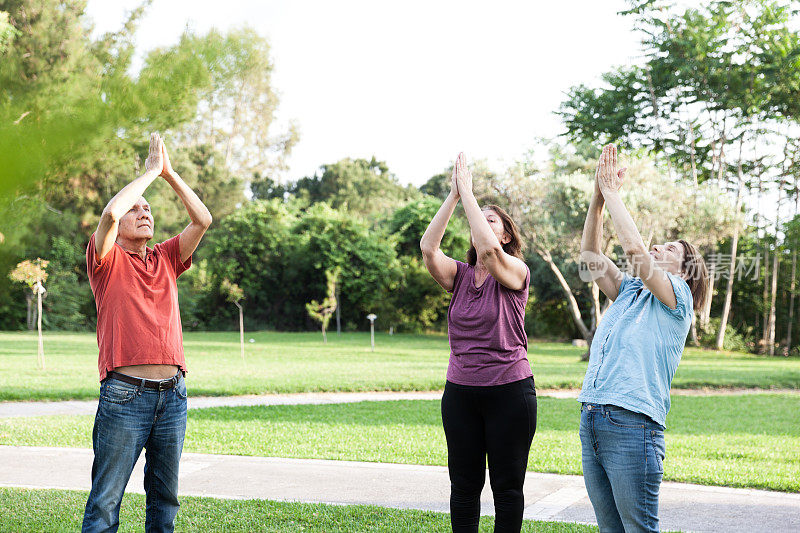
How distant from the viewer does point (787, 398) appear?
1275cm

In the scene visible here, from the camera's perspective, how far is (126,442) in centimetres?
314

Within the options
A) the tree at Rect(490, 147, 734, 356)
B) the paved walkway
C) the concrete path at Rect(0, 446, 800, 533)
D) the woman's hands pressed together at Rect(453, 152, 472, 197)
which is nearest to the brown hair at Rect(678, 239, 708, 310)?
the woman's hands pressed together at Rect(453, 152, 472, 197)

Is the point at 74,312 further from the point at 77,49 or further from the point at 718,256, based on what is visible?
the point at 77,49

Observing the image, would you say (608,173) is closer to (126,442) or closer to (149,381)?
(149,381)

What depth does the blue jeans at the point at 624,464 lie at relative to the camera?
2.81 m

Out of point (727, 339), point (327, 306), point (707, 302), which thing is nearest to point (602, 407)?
point (707, 302)

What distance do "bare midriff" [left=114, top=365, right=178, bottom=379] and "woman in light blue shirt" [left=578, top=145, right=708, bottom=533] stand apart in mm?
1850

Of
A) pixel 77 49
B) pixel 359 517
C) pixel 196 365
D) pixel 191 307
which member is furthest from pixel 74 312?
pixel 77 49

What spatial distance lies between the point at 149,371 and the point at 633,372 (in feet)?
6.88

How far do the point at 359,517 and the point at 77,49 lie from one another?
14.0 feet

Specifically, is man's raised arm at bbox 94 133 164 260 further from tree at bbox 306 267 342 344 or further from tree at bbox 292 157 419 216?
tree at bbox 292 157 419 216

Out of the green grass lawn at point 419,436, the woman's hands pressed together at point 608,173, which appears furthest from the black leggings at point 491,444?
the green grass lawn at point 419,436

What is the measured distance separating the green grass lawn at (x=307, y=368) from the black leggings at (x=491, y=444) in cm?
882

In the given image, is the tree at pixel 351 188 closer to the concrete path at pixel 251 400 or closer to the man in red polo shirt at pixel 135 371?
the concrete path at pixel 251 400
